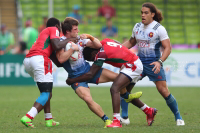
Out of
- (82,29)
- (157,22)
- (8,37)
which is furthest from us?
(82,29)

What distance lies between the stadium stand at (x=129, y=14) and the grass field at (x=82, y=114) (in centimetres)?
721

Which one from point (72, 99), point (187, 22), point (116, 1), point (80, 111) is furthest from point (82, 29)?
point (80, 111)

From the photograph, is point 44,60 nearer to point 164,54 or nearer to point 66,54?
point 66,54

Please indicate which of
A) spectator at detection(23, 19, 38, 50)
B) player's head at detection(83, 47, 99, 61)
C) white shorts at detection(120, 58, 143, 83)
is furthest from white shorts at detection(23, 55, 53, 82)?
spectator at detection(23, 19, 38, 50)

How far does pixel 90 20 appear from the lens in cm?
1995

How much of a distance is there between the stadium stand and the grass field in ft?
23.7

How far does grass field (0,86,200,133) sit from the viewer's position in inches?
237

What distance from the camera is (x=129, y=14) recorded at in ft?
68.5

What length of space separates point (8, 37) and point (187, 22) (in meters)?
9.67

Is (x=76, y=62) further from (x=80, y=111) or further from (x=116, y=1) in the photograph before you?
(x=116, y=1)

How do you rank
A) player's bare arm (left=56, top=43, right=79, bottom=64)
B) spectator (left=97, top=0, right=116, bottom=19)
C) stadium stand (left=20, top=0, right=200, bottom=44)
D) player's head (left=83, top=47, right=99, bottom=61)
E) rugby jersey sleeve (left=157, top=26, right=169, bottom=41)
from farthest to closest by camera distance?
stadium stand (left=20, top=0, right=200, bottom=44)
spectator (left=97, top=0, right=116, bottom=19)
rugby jersey sleeve (left=157, top=26, right=169, bottom=41)
player's head (left=83, top=47, right=99, bottom=61)
player's bare arm (left=56, top=43, right=79, bottom=64)

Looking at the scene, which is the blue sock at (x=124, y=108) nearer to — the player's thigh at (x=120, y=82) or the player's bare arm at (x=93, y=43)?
the player's thigh at (x=120, y=82)

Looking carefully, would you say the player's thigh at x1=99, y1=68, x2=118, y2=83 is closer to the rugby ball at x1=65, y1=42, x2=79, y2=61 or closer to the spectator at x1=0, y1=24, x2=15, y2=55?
the rugby ball at x1=65, y1=42, x2=79, y2=61

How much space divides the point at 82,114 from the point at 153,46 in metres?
2.37
